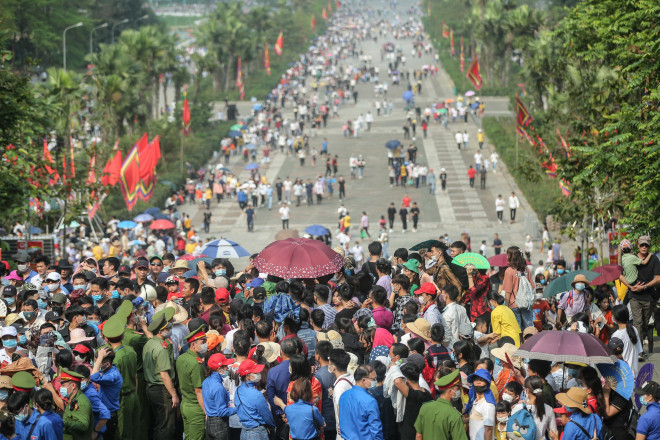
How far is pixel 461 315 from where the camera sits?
14.0 m

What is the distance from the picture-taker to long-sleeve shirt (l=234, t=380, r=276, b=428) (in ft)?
38.3

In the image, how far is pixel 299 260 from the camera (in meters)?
16.6

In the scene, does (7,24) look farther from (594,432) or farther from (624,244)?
(594,432)

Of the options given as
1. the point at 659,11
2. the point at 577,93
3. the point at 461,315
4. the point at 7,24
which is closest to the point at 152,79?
the point at 7,24

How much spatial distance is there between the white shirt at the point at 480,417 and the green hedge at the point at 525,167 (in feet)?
63.4

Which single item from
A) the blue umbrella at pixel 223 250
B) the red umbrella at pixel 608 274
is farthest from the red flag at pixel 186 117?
the red umbrella at pixel 608 274

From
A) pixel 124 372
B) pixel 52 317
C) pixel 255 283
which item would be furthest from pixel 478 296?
pixel 52 317

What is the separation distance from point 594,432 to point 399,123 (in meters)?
60.4

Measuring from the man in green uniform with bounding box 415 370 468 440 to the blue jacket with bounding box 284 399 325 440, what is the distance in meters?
1.05

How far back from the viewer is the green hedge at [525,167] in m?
31.2

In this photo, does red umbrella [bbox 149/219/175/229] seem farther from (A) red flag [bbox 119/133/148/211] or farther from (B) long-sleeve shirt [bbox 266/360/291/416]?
(B) long-sleeve shirt [bbox 266/360/291/416]

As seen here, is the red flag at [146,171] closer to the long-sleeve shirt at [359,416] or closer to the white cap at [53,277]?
the white cap at [53,277]

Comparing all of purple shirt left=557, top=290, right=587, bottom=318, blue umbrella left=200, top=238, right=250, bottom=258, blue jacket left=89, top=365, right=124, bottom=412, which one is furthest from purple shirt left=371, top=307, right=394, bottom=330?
blue umbrella left=200, top=238, right=250, bottom=258

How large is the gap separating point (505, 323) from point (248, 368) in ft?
13.6
